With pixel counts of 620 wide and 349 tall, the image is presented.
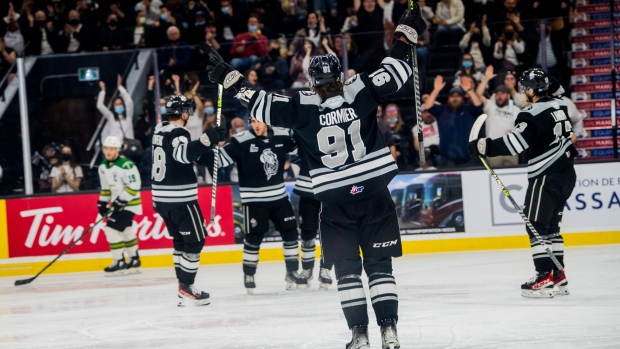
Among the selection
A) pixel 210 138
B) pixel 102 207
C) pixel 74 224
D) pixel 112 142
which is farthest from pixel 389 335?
pixel 74 224

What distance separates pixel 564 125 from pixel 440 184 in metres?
3.66

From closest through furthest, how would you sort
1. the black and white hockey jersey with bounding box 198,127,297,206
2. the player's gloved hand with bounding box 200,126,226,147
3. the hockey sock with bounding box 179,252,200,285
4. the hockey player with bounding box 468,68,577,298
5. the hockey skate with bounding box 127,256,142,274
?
the player's gloved hand with bounding box 200,126,226,147 → the hockey player with bounding box 468,68,577,298 → the hockey sock with bounding box 179,252,200,285 → the black and white hockey jersey with bounding box 198,127,297,206 → the hockey skate with bounding box 127,256,142,274

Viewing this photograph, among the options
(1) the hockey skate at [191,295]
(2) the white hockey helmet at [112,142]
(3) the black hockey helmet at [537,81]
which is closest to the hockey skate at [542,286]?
(3) the black hockey helmet at [537,81]

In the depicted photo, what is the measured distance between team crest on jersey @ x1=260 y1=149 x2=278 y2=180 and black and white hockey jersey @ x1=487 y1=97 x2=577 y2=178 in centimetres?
193

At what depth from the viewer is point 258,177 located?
741cm

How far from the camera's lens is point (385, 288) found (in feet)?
14.9

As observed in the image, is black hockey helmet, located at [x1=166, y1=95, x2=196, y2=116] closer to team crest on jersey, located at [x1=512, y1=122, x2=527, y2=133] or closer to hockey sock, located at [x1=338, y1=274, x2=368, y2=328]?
team crest on jersey, located at [x1=512, y1=122, x2=527, y2=133]

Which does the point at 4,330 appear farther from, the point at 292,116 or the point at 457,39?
the point at 457,39

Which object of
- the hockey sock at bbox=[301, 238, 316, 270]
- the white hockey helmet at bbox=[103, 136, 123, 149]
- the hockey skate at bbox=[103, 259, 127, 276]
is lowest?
the hockey skate at bbox=[103, 259, 127, 276]

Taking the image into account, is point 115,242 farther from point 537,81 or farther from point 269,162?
point 537,81

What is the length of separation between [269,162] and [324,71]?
2.92 metres

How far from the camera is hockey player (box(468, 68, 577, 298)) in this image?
6352 millimetres

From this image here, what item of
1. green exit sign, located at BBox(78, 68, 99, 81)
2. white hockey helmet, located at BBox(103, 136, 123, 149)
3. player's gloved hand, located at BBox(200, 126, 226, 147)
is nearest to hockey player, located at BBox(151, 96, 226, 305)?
player's gloved hand, located at BBox(200, 126, 226, 147)

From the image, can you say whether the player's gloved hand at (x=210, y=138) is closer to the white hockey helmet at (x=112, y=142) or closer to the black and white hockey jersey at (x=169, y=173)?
the black and white hockey jersey at (x=169, y=173)
